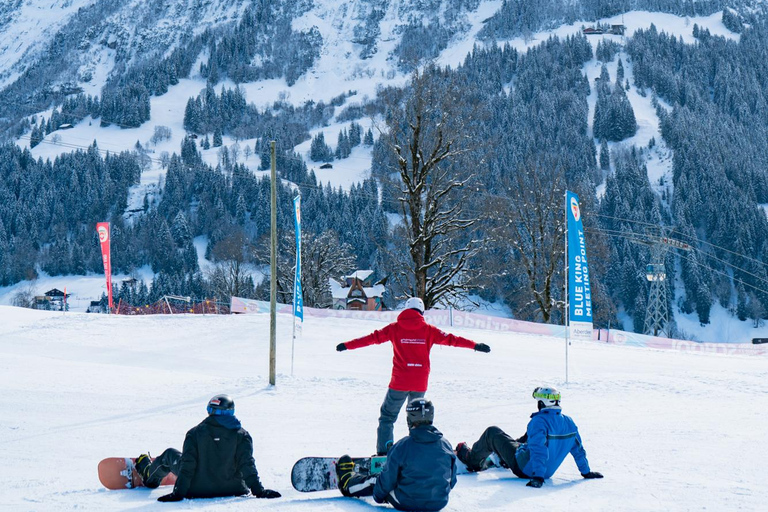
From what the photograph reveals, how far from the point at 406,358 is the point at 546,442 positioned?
1728mm

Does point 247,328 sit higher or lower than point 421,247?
lower

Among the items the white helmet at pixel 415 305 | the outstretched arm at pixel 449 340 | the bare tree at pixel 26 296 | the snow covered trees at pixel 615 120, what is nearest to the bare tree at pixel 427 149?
the outstretched arm at pixel 449 340

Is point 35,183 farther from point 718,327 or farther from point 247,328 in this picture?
point 247,328

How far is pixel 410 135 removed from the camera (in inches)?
1088

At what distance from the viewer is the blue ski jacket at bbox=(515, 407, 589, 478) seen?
23.5 ft

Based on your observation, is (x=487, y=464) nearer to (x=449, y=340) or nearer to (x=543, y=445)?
(x=543, y=445)

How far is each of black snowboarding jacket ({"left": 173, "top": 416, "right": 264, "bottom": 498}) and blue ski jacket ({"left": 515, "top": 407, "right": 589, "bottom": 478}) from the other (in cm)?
272

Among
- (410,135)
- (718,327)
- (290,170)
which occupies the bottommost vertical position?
(718,327)

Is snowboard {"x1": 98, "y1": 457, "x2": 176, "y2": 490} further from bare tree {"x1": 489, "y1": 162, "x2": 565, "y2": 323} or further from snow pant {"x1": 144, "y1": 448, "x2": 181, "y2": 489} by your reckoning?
bare tree {"x1": 489, "y1": 162, "x2": 565, "y2": 323}

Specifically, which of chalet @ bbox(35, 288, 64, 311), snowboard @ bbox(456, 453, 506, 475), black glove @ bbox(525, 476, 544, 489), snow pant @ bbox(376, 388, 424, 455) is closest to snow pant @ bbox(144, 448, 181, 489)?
snow pant @ bbox(376, 388, 424, 455)

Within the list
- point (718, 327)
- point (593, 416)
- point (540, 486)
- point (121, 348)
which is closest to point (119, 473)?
point (540, 486)

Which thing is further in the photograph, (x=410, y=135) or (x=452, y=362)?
(x=410, y=135)

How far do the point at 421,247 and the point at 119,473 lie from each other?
68.0 ft

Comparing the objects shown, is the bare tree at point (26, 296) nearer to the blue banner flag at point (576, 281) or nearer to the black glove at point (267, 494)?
the blue banner flag at point (576, 281)
